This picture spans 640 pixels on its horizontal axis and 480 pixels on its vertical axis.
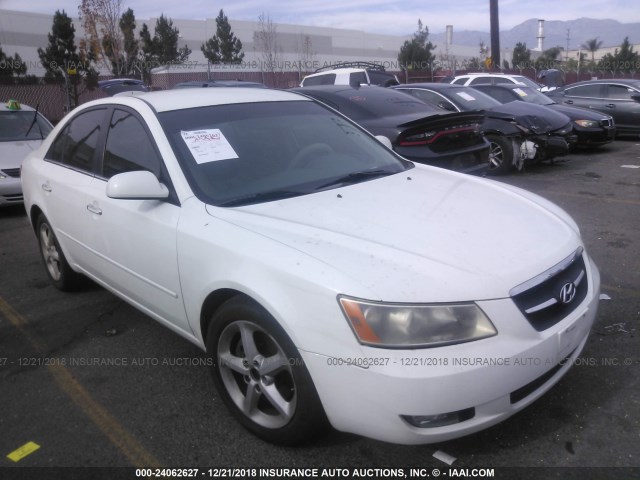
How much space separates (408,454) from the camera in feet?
8.31

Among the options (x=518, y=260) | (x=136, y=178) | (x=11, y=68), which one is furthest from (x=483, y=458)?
(x=11, y=68)

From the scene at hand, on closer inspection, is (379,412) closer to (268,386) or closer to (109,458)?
(268,386)

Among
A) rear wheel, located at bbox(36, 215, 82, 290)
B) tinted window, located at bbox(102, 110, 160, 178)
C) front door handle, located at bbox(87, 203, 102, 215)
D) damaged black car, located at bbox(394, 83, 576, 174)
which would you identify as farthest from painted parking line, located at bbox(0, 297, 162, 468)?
damaged black car, located at bbox(394, 83, 576, 174)

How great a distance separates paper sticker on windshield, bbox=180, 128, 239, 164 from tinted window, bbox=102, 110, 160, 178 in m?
0.22

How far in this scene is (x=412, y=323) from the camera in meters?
2.14

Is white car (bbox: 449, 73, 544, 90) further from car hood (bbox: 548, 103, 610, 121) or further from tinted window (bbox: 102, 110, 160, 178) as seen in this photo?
tinted window (bbox: 102, 110, 160, 178)

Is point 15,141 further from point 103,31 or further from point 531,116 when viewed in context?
point 103,31

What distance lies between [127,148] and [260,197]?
3.59ft

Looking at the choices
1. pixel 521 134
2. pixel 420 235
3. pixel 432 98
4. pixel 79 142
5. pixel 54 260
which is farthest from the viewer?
pixel 432 98

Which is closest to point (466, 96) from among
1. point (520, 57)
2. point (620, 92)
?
point (620, 92)

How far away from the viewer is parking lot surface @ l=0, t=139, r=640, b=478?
98.3 inches

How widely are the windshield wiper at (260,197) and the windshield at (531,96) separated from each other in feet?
32.3

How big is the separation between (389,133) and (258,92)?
2900 millimetres

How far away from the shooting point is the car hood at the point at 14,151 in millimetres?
7743
